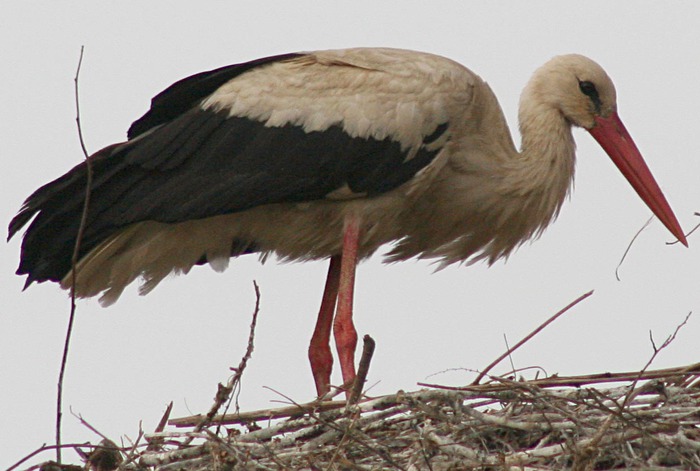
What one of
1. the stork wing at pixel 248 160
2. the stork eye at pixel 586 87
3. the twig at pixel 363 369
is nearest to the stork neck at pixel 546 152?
the stork eye at pixel 586 87

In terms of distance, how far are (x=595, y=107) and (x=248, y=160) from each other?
179 cm

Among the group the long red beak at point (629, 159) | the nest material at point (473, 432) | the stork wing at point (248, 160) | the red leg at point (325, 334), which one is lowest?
the nest material at point (473, 432)

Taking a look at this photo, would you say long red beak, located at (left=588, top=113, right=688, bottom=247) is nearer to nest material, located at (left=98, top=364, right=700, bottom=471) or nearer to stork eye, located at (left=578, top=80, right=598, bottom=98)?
stork eye, located at (left=578, top=80, right=598, bottom=98)

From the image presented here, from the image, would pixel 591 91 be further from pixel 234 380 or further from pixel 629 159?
pixel 234 380

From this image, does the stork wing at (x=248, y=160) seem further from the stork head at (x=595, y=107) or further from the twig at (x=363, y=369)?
the twig at (x=363, y=369)

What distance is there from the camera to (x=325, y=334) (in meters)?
7.90

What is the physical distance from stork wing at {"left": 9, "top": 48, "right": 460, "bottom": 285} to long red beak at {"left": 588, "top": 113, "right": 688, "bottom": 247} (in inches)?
40.3

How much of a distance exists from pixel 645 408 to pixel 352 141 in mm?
2096


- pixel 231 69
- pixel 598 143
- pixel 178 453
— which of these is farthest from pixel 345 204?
pixel 178 453

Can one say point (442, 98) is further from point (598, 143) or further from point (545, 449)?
point (545, 449)

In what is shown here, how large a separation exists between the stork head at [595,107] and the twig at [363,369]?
2573 mm

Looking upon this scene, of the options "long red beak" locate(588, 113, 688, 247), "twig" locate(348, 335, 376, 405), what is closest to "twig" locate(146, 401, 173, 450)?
"twig" locate(348, 335, 376, 405)

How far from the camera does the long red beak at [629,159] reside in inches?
306

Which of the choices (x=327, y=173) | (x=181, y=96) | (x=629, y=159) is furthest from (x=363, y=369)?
(x=629, y=159)
